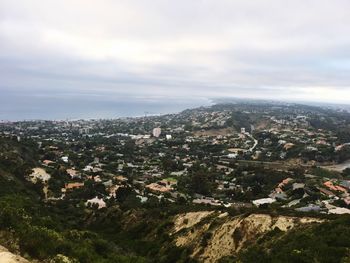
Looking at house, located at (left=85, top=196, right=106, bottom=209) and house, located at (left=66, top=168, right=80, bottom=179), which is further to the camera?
house, located at (left=66, top=168, right=80, bottom=179)

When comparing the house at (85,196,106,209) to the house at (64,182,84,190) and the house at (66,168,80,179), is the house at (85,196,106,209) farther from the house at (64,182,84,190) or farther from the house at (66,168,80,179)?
the house at (66,168,80,179)

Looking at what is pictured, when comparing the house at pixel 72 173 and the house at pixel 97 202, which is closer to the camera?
the house at pixel 97 202

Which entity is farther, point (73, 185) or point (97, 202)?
point (73, 185)

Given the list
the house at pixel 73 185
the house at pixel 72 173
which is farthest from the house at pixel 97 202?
the house at pixel 72 173

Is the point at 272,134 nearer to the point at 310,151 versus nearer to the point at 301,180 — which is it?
the point at 310,151

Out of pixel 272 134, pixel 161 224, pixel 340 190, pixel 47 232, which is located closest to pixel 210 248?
pixel 161 224

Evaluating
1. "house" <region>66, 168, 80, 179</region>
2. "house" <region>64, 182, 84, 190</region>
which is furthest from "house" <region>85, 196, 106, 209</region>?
"house" <region>66, 168, 80, 179</region>

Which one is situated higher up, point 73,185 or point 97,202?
point 73,185

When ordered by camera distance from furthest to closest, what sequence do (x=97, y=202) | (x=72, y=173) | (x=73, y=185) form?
(x=72, y=173), (x=73, y=185), (x=97, y=202)

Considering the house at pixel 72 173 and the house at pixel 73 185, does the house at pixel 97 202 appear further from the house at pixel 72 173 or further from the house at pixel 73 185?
the house at pixel 72 173

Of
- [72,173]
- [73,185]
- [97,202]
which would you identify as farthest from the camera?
[72,173]

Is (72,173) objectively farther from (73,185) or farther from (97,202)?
(97,202)

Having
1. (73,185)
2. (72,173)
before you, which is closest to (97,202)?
(73,185)
